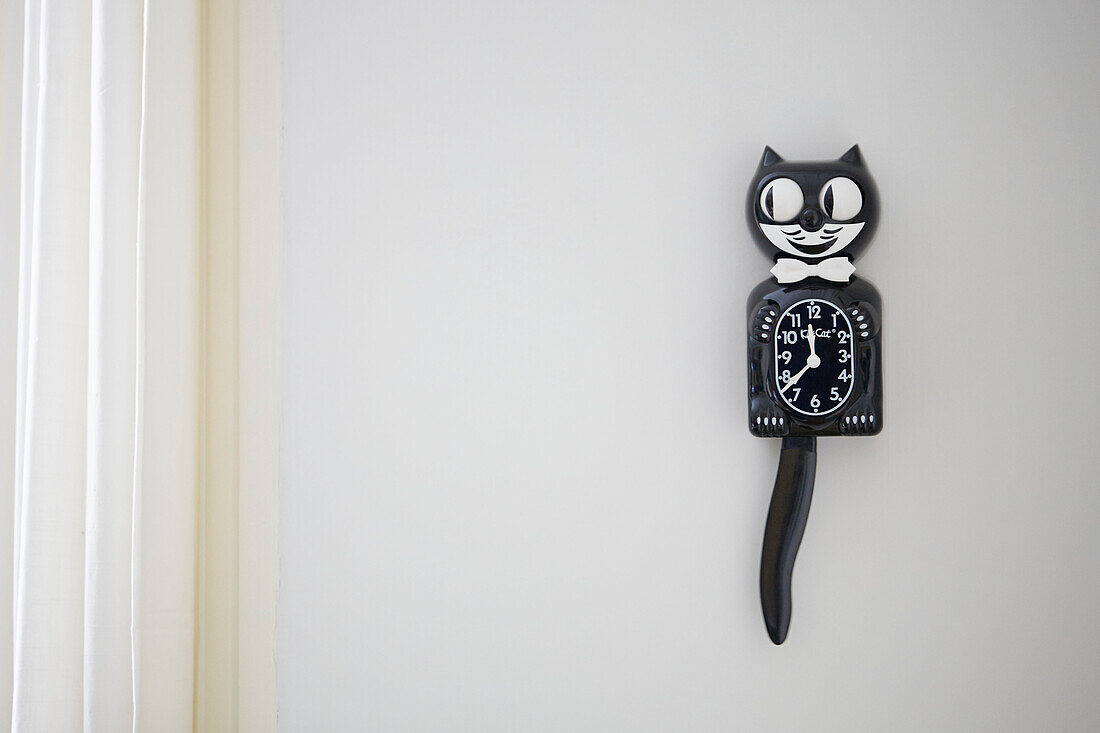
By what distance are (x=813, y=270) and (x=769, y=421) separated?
202 mm

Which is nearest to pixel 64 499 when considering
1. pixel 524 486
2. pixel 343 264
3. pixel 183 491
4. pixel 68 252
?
→ pixel 183 491

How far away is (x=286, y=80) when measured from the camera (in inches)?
45.0

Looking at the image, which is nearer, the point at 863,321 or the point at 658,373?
the point at 863,321

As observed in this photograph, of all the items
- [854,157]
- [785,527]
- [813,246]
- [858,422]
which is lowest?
[785,527]

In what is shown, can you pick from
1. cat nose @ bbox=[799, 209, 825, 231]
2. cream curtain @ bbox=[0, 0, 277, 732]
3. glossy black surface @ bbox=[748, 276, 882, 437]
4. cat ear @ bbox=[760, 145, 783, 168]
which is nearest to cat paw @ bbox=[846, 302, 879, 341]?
glossy black surface @ bbox=[748, 276, 882, 437]

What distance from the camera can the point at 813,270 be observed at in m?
1.00

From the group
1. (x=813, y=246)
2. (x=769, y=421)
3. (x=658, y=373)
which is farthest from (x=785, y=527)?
(x=813, y=246)

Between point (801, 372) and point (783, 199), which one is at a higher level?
point (783, 199)

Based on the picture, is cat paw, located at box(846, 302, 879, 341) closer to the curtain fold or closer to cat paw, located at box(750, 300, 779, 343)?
cat paw, located at box(750, 300, 779, 343)

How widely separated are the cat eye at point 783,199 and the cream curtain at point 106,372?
764 millimetres

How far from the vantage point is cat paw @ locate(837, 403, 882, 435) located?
99 cm

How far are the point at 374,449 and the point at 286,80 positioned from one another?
553 millimetres

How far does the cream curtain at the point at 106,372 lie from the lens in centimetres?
99

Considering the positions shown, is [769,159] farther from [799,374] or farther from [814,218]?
[799,374]
